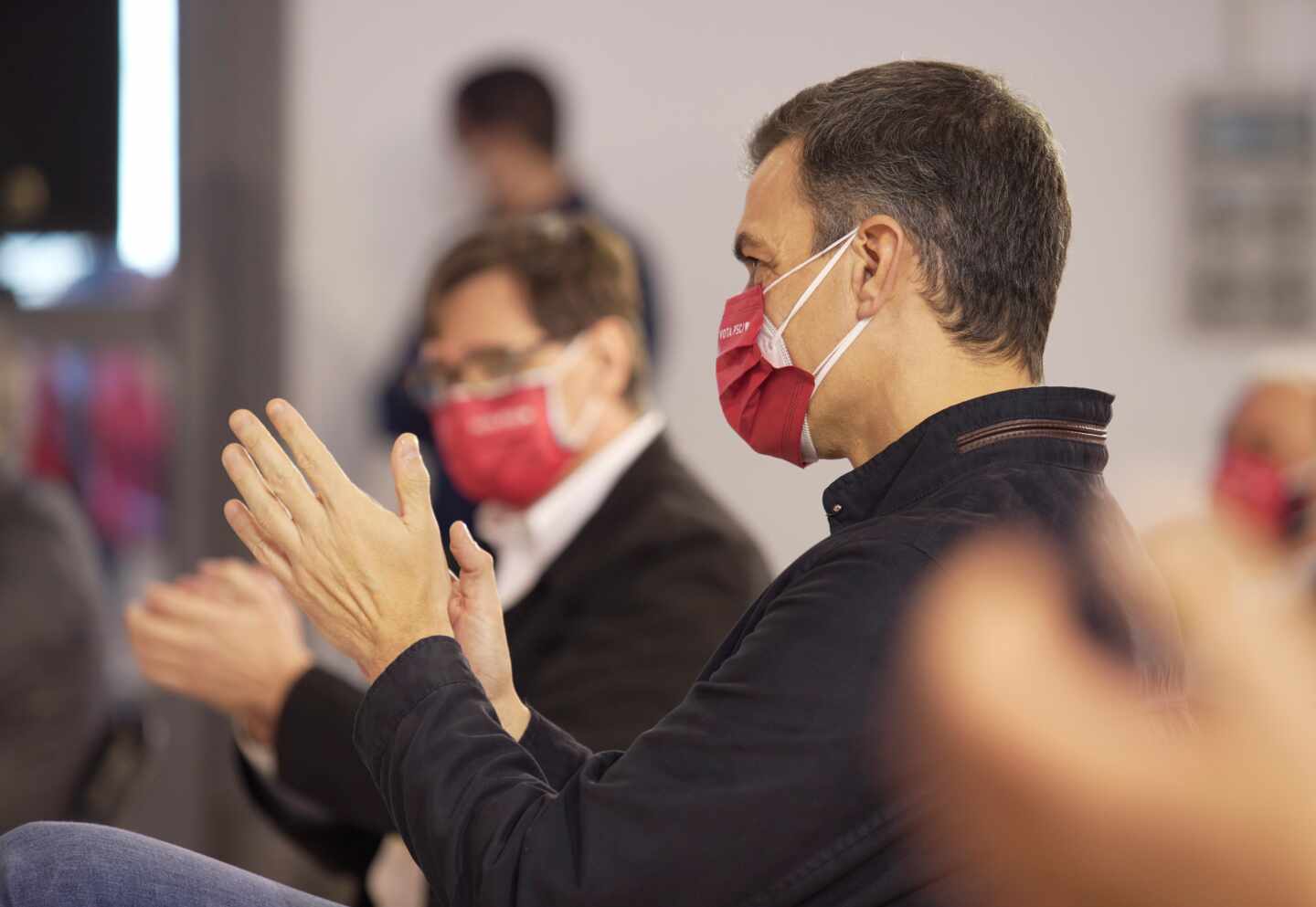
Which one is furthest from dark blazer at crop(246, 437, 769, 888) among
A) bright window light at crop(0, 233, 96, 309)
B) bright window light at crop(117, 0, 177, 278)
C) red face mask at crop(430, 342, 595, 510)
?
bright window light at crop(0, 233, 96, 309)

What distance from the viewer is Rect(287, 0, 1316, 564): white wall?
352 centimetres

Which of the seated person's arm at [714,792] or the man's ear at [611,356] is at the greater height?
the man's ear at [611,356]

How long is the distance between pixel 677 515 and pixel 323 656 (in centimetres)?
195

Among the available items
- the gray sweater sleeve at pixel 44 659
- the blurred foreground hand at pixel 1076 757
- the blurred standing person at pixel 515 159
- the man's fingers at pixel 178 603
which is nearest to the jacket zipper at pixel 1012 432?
the blurred foreground hand at pixel 1076 757

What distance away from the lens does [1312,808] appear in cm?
89

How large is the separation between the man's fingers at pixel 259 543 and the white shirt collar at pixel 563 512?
0.76 m

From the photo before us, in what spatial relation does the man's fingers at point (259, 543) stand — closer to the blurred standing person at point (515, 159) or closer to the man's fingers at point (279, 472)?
the man's fingers at point (279, 472)

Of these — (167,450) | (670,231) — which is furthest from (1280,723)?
(167,450)

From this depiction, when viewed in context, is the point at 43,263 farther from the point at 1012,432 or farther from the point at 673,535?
the point at 1012,432

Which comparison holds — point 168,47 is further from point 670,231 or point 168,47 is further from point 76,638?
point 76,638

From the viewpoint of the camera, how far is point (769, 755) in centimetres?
95

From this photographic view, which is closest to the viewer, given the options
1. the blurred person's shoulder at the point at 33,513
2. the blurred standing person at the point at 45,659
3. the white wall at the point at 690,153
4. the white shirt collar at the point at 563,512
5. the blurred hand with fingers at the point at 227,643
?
the blurred hand with fingers at the point at 227,643

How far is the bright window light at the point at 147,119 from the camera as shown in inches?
135

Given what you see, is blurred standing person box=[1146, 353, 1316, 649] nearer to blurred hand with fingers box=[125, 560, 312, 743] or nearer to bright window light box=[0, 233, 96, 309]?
blurred hand with fingers box=[125, 560, 312, 743]
